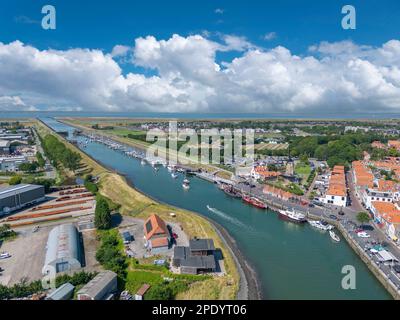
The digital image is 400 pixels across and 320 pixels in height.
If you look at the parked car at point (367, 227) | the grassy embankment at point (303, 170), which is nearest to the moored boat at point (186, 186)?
the grassy embankment at point (303, 170)

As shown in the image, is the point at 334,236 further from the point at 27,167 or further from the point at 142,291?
the point at 27,167

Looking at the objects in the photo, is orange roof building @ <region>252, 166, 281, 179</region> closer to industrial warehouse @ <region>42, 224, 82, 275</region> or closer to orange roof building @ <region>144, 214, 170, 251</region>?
orange roof building @ <region>144, 214, 170, 251</region>

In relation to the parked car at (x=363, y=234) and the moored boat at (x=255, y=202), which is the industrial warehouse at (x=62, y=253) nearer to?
the moored boat at (x=255, y=202)

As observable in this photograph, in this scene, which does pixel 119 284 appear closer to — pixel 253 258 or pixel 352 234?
pixel 253 258

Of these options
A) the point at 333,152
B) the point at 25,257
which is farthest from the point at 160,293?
the point at 333,152

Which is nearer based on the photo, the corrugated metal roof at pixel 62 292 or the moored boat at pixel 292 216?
the corrugated metal roof at pixel 62 292
